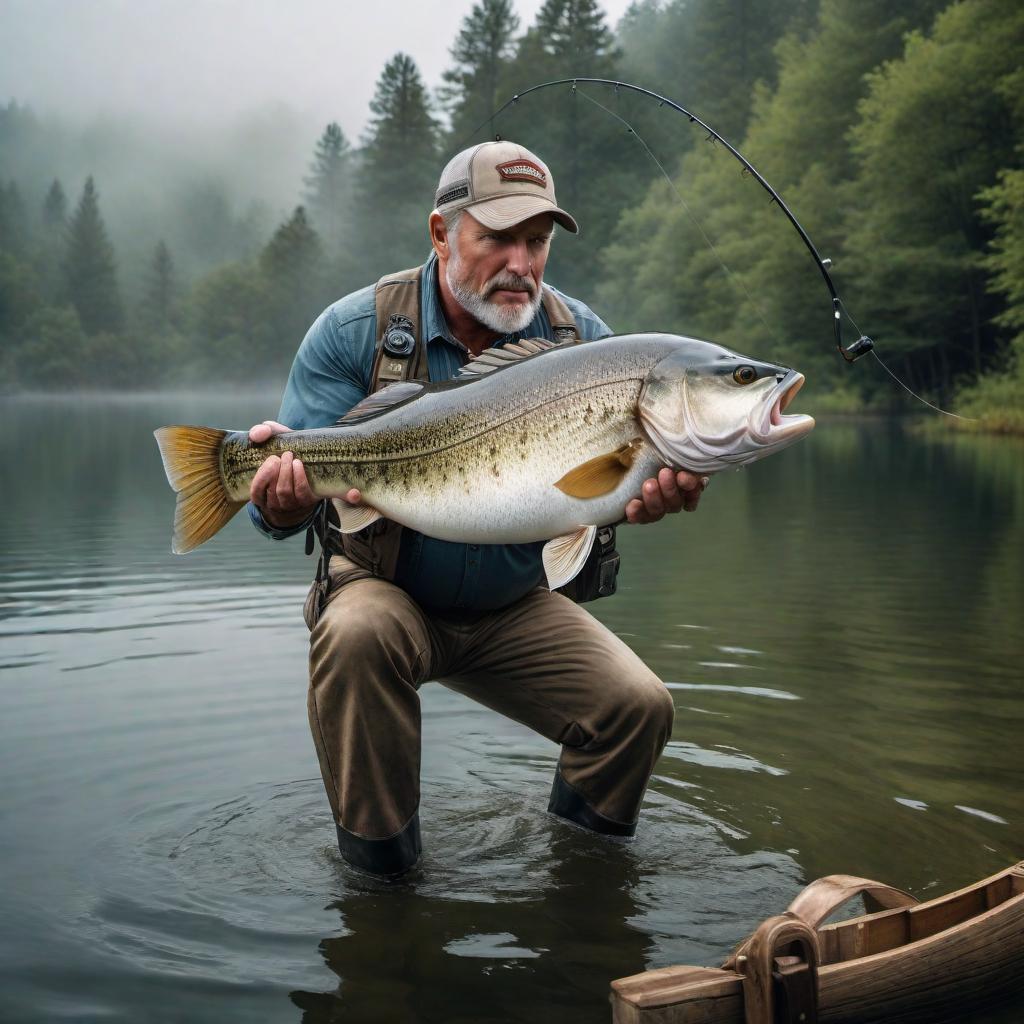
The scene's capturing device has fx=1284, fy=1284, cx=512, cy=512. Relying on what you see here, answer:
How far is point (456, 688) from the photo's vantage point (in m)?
4.75

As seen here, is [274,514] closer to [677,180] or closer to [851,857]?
[851,857]

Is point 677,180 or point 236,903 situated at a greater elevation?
point 677,180

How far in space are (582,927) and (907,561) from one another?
7628mm

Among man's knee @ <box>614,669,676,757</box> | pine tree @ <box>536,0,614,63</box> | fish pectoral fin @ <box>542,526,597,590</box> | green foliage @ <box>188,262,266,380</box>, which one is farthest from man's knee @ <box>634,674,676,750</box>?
green foliage @ <box>188,262,266,380</box>

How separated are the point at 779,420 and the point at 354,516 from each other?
1.33m

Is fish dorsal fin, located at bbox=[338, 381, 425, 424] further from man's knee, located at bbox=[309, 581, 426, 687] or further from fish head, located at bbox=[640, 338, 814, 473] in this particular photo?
fish head, located at bbox=[640, 338, 814, 473]

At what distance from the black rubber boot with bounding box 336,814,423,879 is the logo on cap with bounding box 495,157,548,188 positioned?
2090 millimetres

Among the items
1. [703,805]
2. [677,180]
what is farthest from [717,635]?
[677,180]

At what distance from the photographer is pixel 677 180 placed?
5672cm

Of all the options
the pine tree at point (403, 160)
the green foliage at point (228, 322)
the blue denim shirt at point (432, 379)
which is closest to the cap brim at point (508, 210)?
the blue denim shirt at point (432, 379)

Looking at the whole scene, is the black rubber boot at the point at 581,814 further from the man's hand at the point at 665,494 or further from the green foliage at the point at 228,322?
the green foliage at the point at 228,322

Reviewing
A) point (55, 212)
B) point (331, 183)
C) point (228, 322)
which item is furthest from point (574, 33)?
point (55, 212)

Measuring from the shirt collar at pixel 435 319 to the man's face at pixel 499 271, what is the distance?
109mm

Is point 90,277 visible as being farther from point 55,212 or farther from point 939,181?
point 939,181
